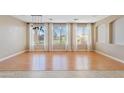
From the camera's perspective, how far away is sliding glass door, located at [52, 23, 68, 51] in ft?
43.3

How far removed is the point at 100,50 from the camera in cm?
1125

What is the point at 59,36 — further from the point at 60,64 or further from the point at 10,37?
the point at 60,64

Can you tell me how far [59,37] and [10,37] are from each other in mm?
4808

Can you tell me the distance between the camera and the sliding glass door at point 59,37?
13.2m

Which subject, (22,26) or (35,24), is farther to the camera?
(35,24)

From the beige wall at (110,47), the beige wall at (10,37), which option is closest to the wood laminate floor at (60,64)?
the beige wall at (110,47)

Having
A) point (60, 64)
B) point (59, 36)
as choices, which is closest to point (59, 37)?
point (59, 36)

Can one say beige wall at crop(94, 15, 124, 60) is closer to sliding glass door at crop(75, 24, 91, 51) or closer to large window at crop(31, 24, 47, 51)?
sliding glass door at crop(75, 24, 91, 51)

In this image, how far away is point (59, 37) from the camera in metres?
13.3

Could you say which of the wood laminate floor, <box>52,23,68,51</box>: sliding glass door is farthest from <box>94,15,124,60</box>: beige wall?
<box>52,23,68,51</box>: sliding glass door

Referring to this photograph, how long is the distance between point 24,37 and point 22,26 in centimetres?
89
